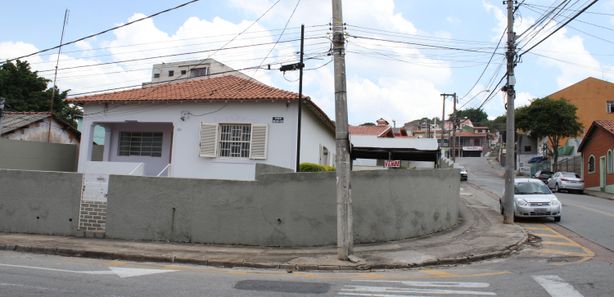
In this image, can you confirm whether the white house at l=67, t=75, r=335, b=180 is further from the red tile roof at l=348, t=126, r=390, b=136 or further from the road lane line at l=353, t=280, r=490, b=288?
the red tile roof at l=348, t=126, r=390, b=136

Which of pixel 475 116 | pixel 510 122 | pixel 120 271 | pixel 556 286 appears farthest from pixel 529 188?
pixel 475 116

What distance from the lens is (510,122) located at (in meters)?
16.1

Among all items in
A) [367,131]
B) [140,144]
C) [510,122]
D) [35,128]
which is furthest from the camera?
[367,131]

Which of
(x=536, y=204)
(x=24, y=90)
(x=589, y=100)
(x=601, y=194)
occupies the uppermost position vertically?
(x=589, y=100)

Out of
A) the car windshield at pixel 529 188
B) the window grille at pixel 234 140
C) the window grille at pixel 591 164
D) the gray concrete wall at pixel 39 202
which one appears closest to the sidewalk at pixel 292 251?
the gray concrete wall at pixel 39 202

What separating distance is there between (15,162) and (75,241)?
9.94 metres

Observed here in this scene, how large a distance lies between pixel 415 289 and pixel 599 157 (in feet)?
109

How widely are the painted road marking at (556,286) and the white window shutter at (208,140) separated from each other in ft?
38.0

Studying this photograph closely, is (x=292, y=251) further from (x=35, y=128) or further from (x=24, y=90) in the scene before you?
(x=24, y=90)

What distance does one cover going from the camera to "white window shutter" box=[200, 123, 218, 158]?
17.1 meters

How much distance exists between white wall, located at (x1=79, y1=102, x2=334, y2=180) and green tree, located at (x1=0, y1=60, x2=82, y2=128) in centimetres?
2460

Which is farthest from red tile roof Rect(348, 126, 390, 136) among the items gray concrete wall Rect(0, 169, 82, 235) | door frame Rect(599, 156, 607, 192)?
gray concrete wall Rect(0, 169, 82, 235)

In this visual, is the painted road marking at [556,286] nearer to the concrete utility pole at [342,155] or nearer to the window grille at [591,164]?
the concrete utility pole at [342,155]

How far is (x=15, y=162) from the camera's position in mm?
19875
